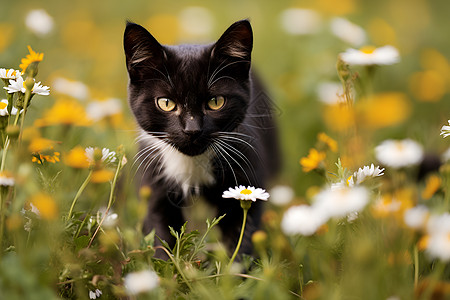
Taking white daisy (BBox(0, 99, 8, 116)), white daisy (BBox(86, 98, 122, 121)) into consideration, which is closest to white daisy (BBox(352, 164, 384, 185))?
white daisy (BBox(0, 99, 8, 116))

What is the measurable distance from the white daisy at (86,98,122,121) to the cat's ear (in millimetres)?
865

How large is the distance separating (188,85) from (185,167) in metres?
0.31

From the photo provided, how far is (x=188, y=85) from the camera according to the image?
164 cm

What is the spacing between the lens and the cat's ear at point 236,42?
1641 millimetres

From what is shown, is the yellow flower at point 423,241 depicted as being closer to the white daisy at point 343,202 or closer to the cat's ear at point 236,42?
the white daisy at point 343,202

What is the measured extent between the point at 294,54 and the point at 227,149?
81.9 inches

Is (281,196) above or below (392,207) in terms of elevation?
below

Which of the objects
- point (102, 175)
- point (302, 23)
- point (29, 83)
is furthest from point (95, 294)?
point (302, 23)

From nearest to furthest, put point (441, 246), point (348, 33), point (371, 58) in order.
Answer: point (441, 246), point (371, 58), point (348, 33)

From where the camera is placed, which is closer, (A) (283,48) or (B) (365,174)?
(B) (365,174)

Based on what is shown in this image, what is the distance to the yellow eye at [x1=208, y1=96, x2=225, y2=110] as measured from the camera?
1.68m

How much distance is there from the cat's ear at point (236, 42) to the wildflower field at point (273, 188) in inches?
11.7

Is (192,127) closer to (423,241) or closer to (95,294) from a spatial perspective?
(95,294)

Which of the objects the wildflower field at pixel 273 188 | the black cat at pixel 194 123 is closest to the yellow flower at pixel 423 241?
the wildflower field at pixel 273 188
